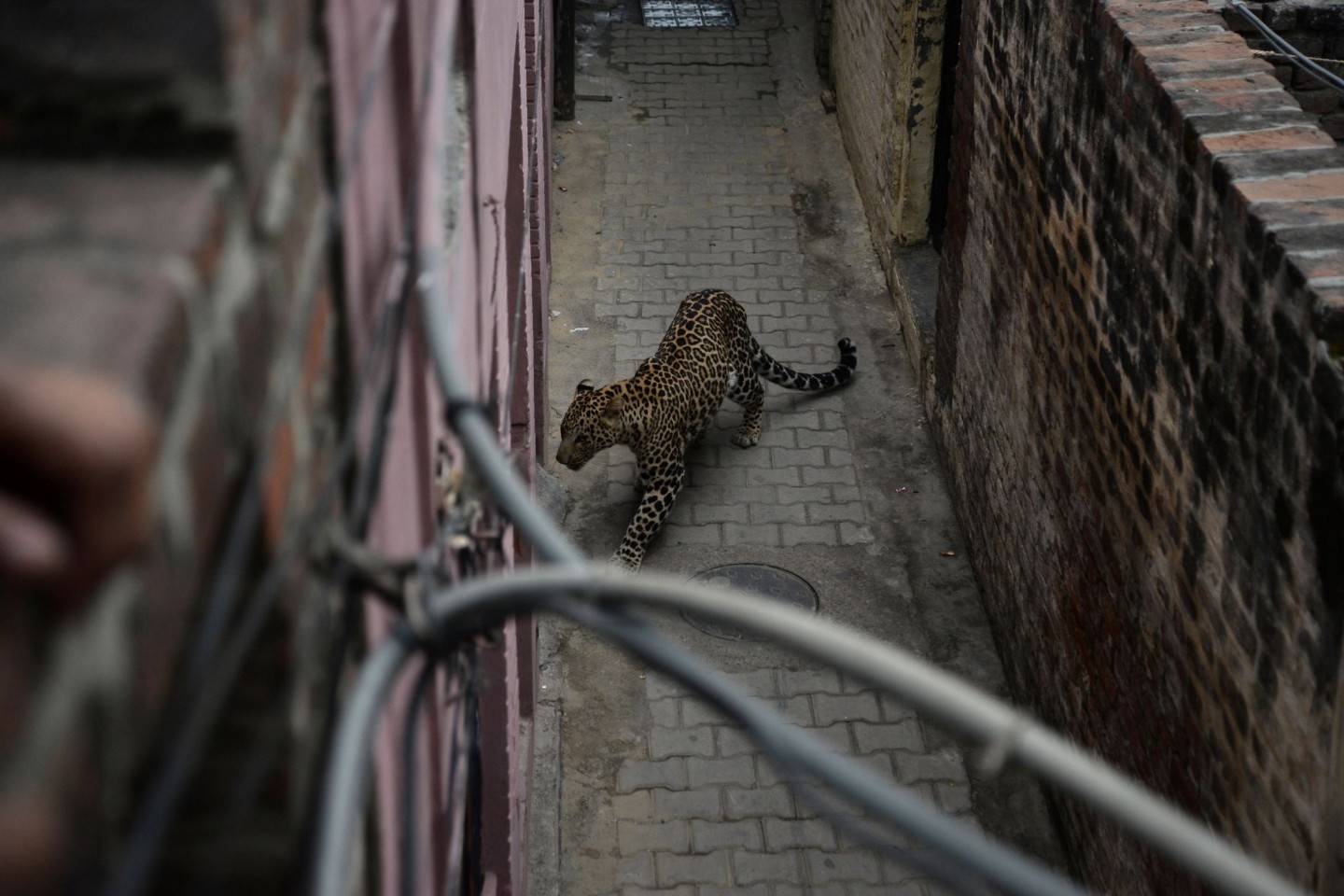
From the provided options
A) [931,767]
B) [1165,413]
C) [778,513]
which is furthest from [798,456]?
[1165,413]

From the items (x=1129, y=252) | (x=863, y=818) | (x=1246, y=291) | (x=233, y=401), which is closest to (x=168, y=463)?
(x=233, y=401)

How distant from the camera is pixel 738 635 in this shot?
763cm

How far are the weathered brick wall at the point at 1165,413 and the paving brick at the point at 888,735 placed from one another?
0.60m

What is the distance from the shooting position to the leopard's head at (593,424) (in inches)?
320

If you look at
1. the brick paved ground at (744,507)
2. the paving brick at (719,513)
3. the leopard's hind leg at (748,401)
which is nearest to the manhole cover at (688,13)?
the brick paved ground at (744,507)

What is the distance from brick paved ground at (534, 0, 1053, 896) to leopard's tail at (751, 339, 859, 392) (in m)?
0.15

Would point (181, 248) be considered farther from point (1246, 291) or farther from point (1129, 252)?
point (1129, 252)

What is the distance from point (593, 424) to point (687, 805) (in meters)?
2.37

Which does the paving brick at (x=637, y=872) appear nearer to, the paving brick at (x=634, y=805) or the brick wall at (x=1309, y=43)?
the paving brick at (x=634, y=805)

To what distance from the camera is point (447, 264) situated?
9.89 feet

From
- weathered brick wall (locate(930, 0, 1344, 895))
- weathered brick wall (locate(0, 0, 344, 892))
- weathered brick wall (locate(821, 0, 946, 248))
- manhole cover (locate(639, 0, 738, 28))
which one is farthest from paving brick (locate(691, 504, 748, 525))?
manhole cover (locate(639, 0, 738, 28))

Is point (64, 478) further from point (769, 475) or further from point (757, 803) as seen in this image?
point (769, 475)

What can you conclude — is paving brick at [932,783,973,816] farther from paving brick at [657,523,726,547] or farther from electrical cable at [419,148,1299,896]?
electrical cable at [419,148,1299,896]

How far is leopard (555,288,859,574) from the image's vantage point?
26.7 ft
